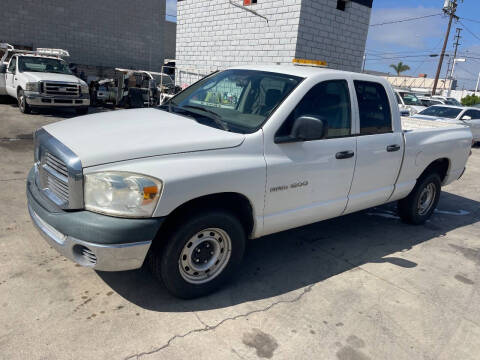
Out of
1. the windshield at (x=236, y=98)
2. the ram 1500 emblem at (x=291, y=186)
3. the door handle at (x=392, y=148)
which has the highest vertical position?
the windshield at (x=236, y=98)

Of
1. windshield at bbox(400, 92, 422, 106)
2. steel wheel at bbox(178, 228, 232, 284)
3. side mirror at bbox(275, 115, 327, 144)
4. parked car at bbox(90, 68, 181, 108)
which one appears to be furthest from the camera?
windshield at bbox(400, 92, 422, 106)

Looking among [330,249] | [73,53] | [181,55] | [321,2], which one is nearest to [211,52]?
[181,55]

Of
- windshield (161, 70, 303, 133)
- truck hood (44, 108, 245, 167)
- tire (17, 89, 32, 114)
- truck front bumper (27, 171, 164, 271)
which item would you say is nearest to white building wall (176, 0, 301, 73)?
tire (17, 89, 32, 114)

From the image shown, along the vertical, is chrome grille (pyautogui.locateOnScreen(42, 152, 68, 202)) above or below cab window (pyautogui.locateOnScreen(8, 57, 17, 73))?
below

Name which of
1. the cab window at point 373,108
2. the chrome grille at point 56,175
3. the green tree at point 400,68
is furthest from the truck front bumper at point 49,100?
the green tree at point 400,68

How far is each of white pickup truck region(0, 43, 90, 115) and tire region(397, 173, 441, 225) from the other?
10283 millimetres

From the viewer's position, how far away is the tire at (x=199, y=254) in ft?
9.68

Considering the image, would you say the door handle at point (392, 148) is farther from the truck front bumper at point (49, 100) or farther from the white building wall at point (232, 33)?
the truck front bumper at point (49, 100)

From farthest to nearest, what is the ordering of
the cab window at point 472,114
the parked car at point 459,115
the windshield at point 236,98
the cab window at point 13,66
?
1. the cab window at point 472,114
2. the parked car at point 459,115
3. the cab window at point 13,66
4. the windshield at point 236,98

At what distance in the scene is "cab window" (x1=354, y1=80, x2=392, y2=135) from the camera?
4156 mm

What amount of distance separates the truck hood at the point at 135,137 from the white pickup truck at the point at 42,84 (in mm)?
9204

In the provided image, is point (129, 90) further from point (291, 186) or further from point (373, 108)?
point (291, 186)

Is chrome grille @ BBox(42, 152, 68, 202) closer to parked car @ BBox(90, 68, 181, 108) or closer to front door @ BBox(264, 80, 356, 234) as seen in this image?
front door @ BBox(264, 80, 356, 234)

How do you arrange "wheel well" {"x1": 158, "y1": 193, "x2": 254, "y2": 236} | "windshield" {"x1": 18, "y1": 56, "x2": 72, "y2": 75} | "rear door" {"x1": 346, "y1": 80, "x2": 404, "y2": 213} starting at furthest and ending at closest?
"windshield" {"x1": 18, "y1": 56, "x2": 72, "y2": 75}, "rear door" {"x1": 346, "y1": 80, "x2": 404, "y2": 213}, "wheel well" {"x1": 158, "y1": 193, "x2": 254, "y2": 236}
